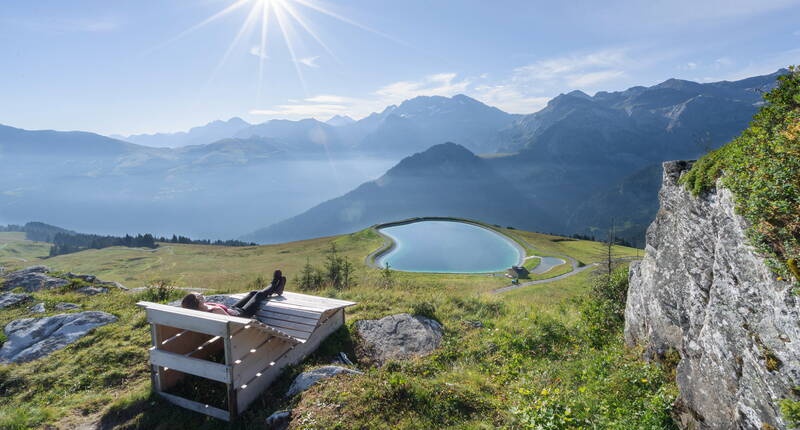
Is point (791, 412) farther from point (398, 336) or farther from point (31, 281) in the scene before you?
point (31, 281)

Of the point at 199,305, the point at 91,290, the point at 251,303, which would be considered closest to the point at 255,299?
the point at 251,303

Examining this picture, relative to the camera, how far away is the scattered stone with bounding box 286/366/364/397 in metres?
7.61

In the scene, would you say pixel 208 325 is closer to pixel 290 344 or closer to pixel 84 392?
pixel 290 344

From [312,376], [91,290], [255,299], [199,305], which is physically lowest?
[91,290]

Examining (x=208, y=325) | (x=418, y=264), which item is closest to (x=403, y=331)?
(x=208, y=325)

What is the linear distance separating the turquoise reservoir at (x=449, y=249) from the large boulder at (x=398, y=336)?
2099 inches

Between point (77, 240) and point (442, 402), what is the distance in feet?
808

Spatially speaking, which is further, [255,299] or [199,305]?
[255,299]

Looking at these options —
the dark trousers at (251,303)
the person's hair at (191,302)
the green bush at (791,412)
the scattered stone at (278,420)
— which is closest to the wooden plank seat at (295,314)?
the dark trousers at (251,303)

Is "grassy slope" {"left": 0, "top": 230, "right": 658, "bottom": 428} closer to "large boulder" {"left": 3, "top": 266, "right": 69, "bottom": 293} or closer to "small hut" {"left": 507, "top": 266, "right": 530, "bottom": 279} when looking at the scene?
"large boulder" {"left": 3, "top": 266, "right": 69, "bottom": 293}

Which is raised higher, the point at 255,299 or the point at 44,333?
the point at 255,299

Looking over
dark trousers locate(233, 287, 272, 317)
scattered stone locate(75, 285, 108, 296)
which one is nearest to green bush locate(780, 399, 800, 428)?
dark trousers locate(233, 287, 272, 317)

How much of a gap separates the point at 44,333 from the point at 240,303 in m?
7.00

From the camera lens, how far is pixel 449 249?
80312 mm
